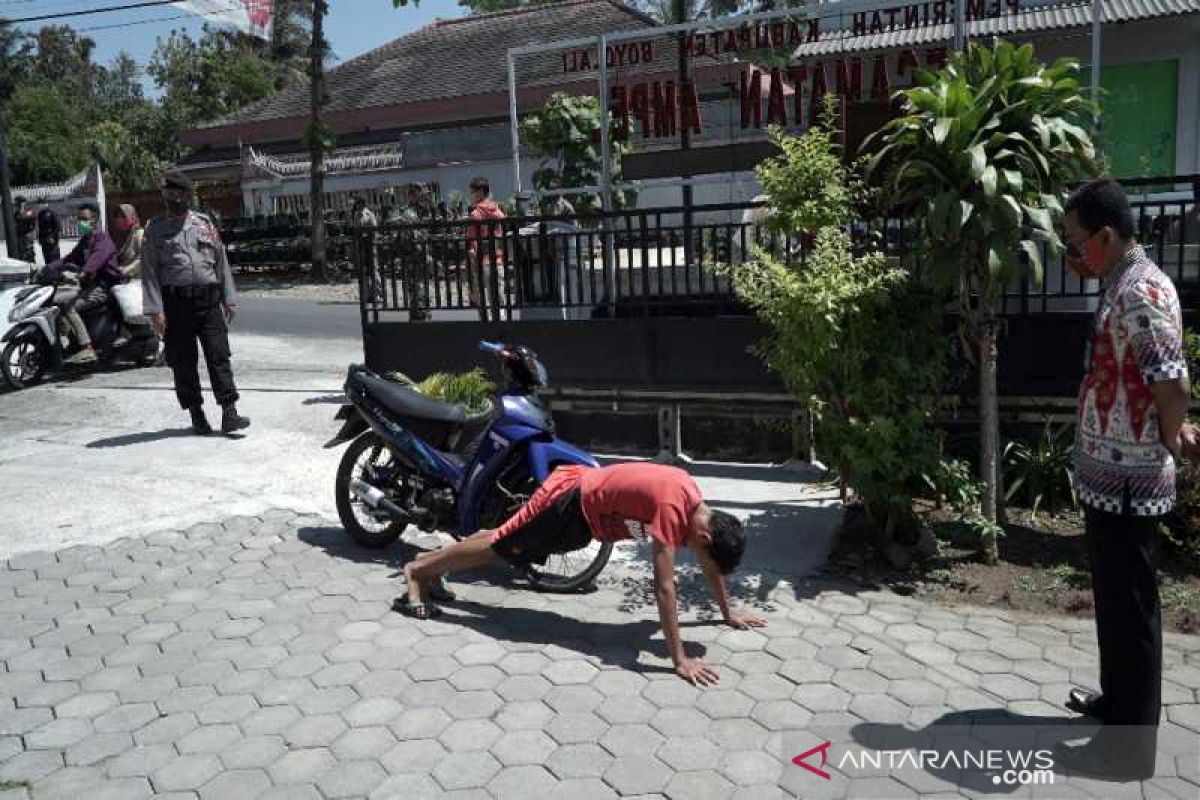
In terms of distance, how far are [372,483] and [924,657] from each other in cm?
296

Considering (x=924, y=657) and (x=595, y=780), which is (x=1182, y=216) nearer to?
(x=924, y=657)

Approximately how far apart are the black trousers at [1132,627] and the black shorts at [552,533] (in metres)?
2.04

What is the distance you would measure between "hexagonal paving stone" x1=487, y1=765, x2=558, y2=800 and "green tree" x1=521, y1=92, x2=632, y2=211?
8.96m

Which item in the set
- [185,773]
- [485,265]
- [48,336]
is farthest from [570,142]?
[185,773]

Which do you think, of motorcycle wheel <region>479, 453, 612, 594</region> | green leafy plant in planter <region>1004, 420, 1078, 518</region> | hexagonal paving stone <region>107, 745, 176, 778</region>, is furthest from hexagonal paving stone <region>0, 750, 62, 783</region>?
green leafy plant in planter <region>1004, 420, 1078, 518</region>

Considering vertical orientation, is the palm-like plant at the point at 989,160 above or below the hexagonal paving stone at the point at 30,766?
above

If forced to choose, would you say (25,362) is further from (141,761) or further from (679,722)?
(679,722)

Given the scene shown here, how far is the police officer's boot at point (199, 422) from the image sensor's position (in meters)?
8.06

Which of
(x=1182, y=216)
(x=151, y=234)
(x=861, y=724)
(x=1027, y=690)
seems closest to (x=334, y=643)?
(x=861, y=724)

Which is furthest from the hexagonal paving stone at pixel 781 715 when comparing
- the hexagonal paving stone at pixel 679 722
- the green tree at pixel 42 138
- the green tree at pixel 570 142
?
the green tree at pixel 42 138

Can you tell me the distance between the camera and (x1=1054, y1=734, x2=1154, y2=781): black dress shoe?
133 inches

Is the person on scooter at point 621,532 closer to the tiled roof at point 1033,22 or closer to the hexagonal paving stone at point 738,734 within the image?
the hexagonal paving stone at point 738,734

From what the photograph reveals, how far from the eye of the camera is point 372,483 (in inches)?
221

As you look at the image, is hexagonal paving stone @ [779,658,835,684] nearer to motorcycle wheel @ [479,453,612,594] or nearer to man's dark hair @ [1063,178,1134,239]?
motorcycle wheel @ [479,453,612,594]
